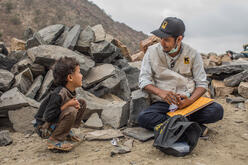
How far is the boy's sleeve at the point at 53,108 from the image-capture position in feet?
8.86

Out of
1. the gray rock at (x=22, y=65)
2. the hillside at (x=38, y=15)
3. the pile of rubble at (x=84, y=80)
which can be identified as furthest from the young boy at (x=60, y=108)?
the hillside at (x=38, y=15)

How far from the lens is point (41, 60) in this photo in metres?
4.98

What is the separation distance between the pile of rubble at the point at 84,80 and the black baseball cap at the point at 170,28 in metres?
0.99

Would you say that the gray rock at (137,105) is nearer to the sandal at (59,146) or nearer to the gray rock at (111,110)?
the gray rock at (111,110)

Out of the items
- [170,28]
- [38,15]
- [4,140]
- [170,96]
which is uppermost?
[38,15]

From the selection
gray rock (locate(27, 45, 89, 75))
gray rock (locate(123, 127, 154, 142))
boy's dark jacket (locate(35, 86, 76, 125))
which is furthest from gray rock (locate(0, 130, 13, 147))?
gray rock (locate(27, 45, 89, 75))

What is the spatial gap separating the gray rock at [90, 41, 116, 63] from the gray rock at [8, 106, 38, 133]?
83.3 inches

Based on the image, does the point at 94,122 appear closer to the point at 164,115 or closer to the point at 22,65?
the point at 164,115

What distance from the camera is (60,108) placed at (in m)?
2.79

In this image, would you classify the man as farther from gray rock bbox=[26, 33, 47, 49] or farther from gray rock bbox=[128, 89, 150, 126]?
gray rock bbox=[26, 33, 47, 49]

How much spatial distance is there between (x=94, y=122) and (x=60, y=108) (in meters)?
1.24

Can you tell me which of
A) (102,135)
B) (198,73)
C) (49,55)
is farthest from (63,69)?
(49,55)

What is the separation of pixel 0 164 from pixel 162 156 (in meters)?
1.80

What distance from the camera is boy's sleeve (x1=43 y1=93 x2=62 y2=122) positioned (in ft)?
8.86
